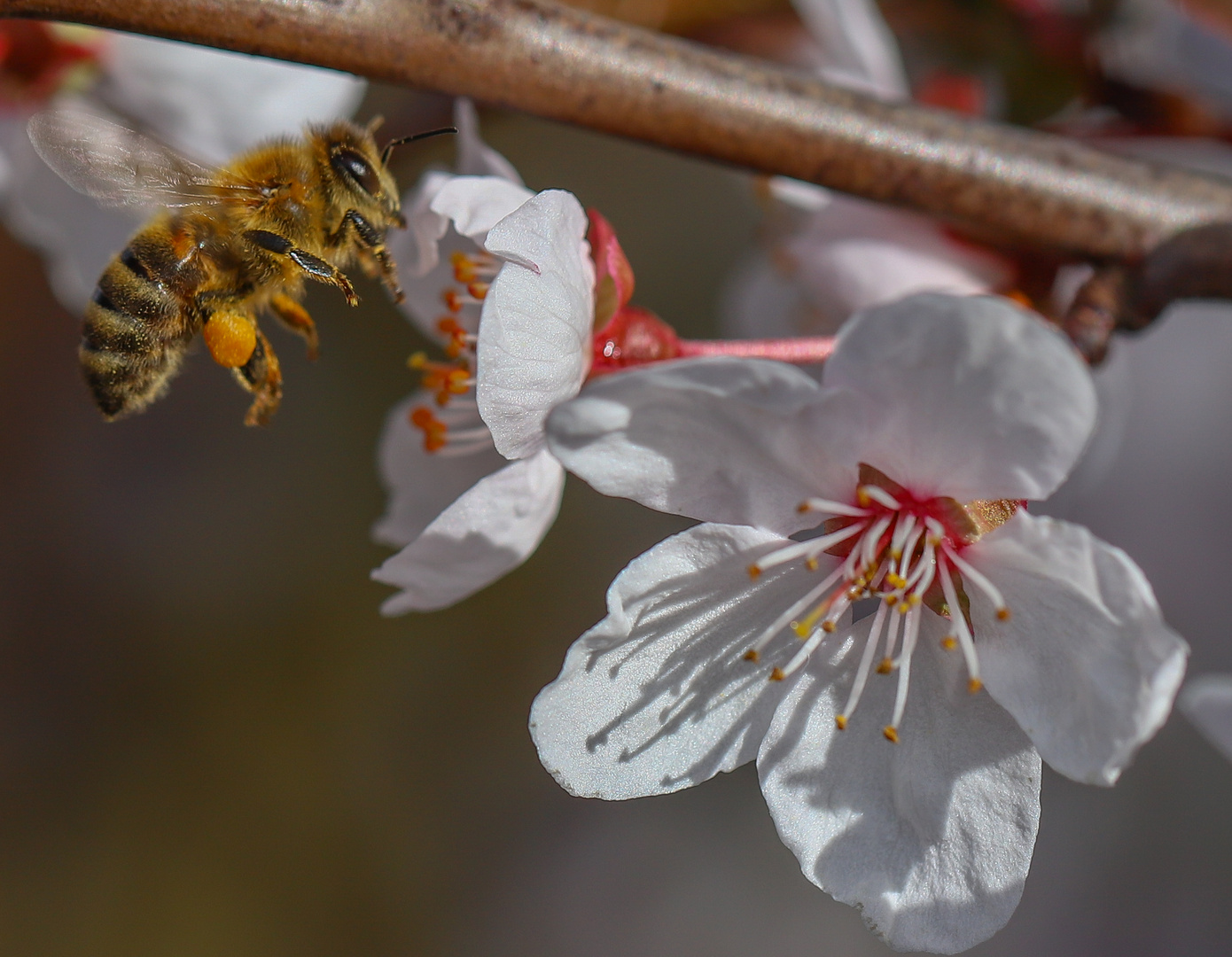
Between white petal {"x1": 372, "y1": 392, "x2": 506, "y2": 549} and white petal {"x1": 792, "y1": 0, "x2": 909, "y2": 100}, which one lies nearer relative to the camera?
white petal {"x1": 372, "y1": 392, "x2": 506, "y2": 549}

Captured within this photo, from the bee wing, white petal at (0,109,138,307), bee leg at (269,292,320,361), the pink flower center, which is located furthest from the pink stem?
white petal at (0,109,138,307)

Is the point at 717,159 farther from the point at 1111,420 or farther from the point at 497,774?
the point at 497,774

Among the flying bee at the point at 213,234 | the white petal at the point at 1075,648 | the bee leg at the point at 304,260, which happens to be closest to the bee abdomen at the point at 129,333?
the flying bee at the point at 213,234

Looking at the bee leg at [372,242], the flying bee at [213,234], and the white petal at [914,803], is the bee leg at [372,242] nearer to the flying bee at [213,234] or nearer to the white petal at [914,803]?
the flying bee at [213,234]

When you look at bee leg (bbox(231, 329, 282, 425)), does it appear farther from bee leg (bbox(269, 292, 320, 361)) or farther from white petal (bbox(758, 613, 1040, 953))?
white petal (bbox(758, 613, 1040, 953))

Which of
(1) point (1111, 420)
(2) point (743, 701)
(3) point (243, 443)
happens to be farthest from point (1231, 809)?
(3) point (243, 443)

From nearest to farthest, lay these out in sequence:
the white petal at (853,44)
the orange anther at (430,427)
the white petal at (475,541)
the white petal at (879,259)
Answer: the white petal at (475,541)
the orange anther at (430,427)
the white petal at (879,259)
the white petal at (853,44)
